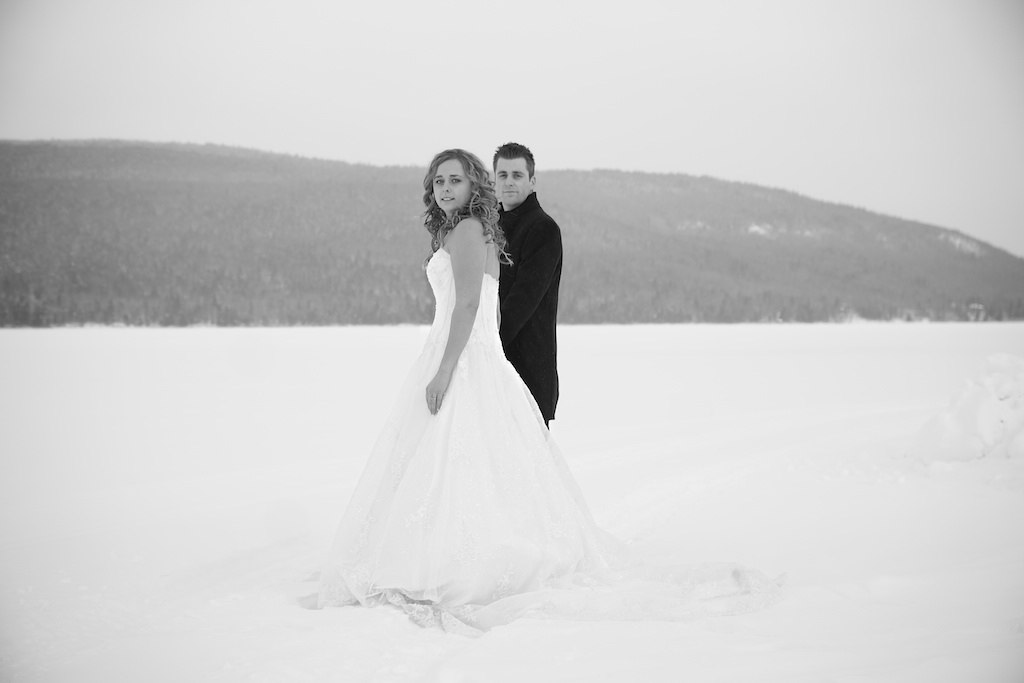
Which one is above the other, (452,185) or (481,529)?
(452,185)

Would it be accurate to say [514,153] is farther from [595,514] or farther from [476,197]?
[595,514]

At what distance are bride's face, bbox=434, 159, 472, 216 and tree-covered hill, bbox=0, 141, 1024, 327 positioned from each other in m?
28.9

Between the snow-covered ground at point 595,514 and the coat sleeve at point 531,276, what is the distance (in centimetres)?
153

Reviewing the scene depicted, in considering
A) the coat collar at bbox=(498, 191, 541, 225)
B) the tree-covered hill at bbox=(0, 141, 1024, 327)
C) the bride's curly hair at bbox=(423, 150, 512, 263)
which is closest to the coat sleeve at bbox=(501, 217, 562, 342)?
the coat collar at bbox=(498, 191, 541, 225)

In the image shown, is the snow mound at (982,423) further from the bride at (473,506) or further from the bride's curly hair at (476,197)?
the bride's curly hair at (476,197)

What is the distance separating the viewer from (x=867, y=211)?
71.7 metres

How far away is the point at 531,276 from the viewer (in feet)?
14.8

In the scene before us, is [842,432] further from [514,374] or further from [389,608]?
[389,608]

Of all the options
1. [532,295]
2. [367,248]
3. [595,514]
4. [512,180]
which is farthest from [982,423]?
[367,248]

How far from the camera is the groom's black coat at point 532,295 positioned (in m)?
4.48

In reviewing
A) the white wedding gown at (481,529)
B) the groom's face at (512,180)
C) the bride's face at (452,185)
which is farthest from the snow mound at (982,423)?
the bride's face at (452,185)

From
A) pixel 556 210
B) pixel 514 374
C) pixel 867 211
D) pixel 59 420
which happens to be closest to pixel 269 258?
pixel 556 210

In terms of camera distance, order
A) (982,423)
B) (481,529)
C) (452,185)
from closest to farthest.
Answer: (481,529) → (452,185) → (982,423)

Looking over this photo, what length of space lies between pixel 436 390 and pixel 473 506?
0.55 m
